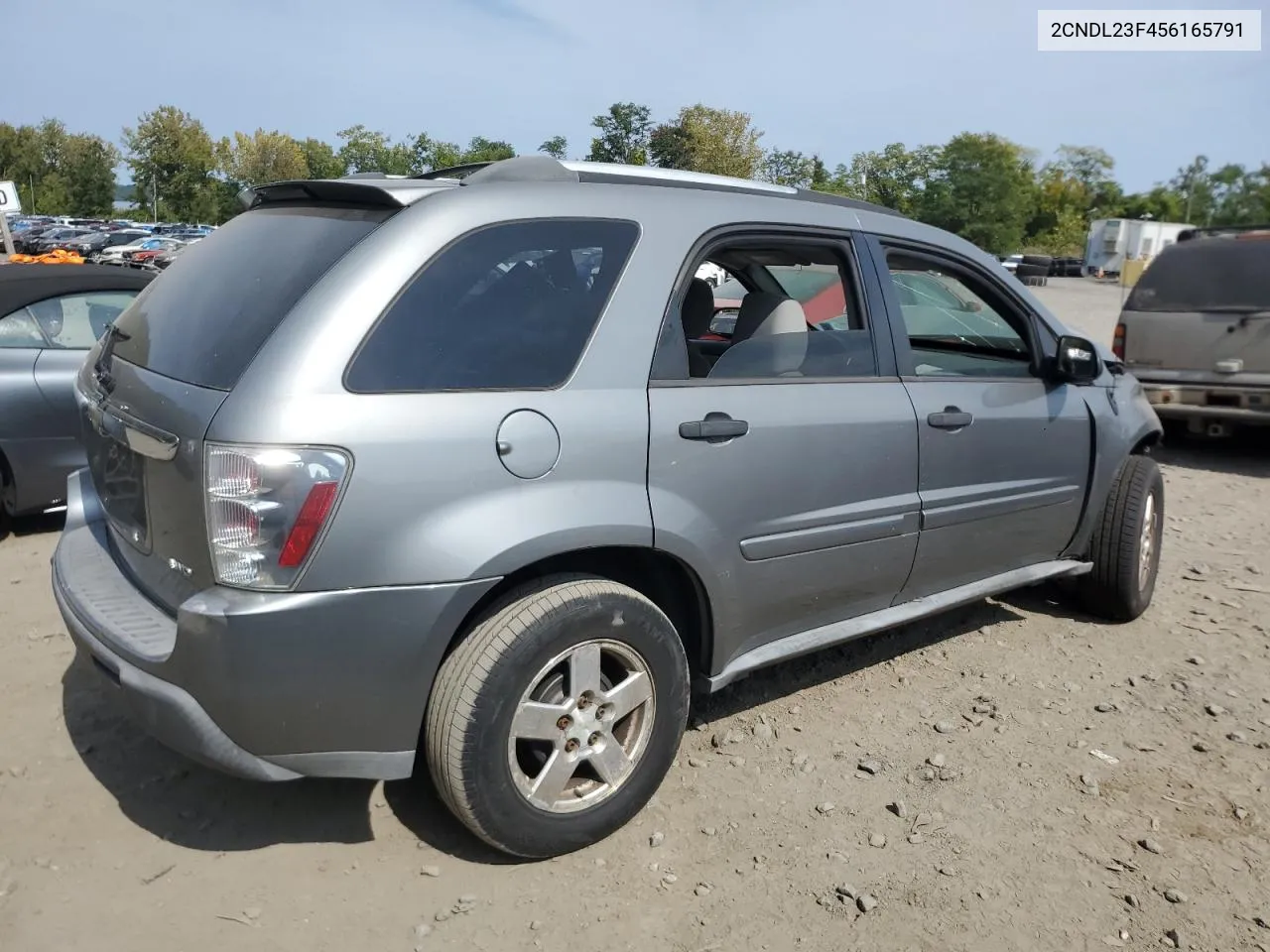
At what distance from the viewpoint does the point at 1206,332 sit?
27.3ft

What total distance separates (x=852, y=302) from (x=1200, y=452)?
720 centimetres

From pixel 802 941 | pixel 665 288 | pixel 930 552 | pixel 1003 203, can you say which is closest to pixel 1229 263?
pixel 930 552

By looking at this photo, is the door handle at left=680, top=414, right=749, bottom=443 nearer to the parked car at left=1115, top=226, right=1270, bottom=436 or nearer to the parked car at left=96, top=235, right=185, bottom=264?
the parked car at left=1115, top=226, right=1270, bottom=436

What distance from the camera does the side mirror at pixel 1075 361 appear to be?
4.06 meters

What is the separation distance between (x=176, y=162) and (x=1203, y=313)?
237ft

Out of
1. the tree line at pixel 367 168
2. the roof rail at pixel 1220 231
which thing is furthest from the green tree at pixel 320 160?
the roof rail at pixel 1220 231

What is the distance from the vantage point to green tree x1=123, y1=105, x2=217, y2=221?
68438 mm

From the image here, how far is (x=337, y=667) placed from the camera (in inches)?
95.0

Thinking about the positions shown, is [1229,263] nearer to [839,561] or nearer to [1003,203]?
[839,561]

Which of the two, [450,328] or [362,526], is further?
[450,328]

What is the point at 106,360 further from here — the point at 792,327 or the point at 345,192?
the point at 792,327

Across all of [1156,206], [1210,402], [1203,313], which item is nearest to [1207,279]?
[1203,313]

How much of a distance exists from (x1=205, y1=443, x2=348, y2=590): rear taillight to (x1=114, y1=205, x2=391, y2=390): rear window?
0.77ft

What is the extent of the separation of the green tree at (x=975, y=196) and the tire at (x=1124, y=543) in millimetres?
71154
